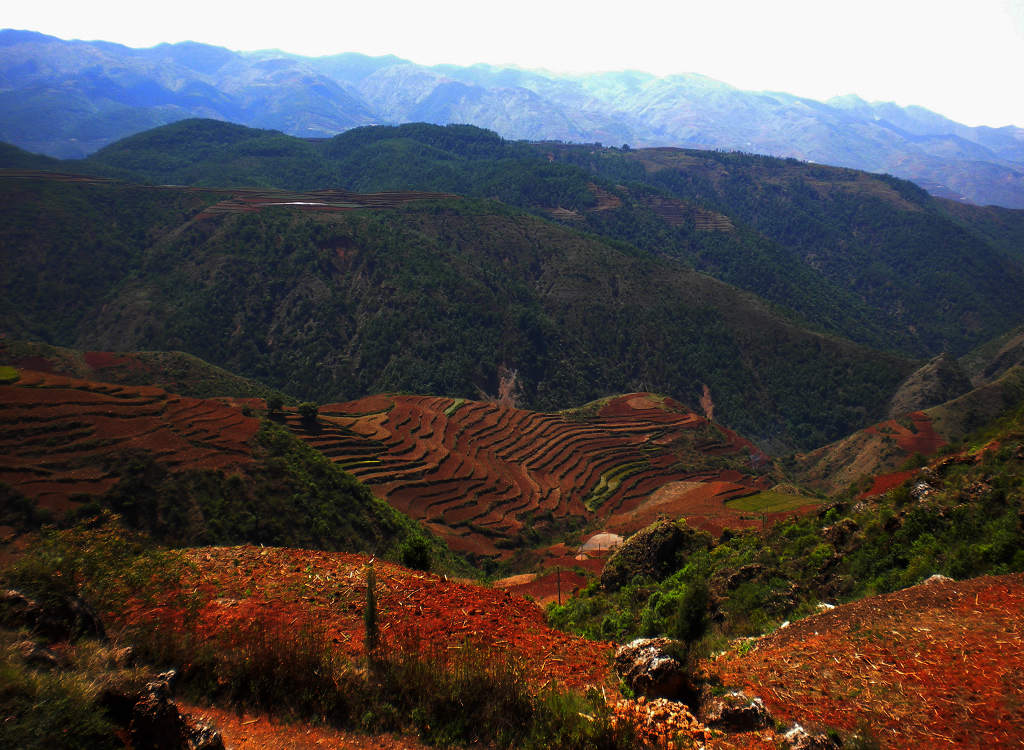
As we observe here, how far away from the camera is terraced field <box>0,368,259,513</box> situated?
22.6 meters

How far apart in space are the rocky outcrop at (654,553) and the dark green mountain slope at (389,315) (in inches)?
2429

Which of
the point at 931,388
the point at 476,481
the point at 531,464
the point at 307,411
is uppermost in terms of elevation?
the point at 307,411

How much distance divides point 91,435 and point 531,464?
32859 mm

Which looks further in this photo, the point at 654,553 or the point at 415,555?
the point at 654,553

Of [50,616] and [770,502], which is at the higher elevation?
[50,616]

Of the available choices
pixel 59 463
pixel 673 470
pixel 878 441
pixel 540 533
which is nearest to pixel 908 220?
pixel 878 441

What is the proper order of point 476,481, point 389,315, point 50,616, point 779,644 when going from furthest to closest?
point 389,315, point 476,481, point 779,644, point 50,616

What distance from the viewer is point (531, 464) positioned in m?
49.2

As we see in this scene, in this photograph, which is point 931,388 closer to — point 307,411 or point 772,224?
point 307,411

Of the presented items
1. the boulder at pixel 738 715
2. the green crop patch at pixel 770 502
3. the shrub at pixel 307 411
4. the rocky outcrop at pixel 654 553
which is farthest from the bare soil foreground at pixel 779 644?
the shrub at pixel 307 411

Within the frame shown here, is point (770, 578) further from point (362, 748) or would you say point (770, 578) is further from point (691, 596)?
point (362, 748)

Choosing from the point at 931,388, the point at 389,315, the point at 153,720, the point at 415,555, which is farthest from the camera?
the point at 389,315

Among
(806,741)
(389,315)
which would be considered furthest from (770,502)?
(389,315)

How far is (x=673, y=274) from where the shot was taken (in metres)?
102
